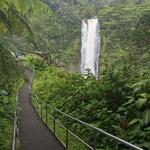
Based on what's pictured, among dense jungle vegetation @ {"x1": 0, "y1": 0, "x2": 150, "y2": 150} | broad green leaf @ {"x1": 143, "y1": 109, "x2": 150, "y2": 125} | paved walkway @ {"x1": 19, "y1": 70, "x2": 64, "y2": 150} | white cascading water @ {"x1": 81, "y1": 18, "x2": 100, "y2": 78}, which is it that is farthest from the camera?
white cascading water @ {"x1": 81, "y1": 18, "x2": 100, "y2": 78}

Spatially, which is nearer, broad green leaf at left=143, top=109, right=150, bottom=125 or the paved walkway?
broad green leaf at left=143, top=109, right=150, bottom=125

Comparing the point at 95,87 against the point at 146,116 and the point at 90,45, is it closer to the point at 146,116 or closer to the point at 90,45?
the point at 146,116

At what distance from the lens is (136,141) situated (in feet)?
21.6

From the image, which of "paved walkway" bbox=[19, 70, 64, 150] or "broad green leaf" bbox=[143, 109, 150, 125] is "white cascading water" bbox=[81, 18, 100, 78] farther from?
"broad green leaf" bbox=[143, 109, 150, 125]

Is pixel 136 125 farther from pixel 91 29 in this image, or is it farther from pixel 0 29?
pixel 91 29

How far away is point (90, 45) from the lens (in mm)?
37438

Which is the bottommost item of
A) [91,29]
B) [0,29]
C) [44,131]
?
[44,131]

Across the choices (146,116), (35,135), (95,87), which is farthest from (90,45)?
(146,116)

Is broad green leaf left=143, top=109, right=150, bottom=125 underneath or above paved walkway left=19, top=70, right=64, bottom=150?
above

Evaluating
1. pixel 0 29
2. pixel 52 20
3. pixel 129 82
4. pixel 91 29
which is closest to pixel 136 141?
pixel 129 82

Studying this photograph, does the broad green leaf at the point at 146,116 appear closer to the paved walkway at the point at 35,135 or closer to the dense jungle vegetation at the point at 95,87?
the dense jungle vegetation at the point at 95,87

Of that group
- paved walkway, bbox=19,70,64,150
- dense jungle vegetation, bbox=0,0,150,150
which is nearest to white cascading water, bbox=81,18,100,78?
dense jungle vegetation, bbox=0,0,150,150

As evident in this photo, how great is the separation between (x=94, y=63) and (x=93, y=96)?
25.4m

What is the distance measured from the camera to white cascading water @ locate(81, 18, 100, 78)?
119 ft
